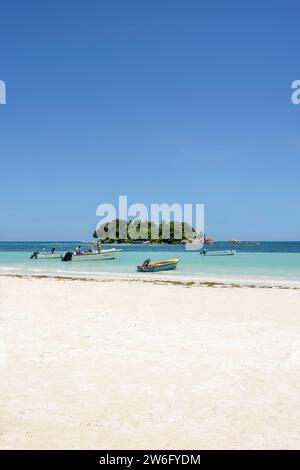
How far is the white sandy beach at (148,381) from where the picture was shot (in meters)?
4.87

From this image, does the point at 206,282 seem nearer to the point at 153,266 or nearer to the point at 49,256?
the point at 153,266

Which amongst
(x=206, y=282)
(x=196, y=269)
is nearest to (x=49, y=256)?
(x=196, y=269)

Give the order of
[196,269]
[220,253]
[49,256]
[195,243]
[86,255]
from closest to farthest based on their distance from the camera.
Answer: [196,269] → [86,255] → [49,256] → [220,253] → [195,243]

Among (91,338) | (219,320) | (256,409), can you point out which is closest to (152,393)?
(256,409)

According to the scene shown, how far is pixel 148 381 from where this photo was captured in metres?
6.70

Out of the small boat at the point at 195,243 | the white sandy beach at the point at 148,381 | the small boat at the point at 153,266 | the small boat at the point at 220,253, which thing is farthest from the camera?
the small boat at the point at 195,243

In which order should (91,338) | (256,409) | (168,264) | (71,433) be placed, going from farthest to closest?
(168,264)
(91,338)
(256,409)
(71,433)

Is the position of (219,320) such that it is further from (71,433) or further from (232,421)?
(71,433)

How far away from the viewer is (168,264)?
40.7m

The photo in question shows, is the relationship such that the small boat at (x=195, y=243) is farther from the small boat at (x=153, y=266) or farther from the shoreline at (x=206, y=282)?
the shoreline at (x=206, y=282)

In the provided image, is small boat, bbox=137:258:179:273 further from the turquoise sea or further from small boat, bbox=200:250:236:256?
small boat, bbox=200:250:236:256

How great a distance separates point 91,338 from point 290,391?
4838 mm

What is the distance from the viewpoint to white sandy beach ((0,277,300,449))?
16.0ft

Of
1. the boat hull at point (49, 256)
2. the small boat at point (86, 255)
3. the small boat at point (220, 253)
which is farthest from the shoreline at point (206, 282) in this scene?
the small boat at point (220, 253)
